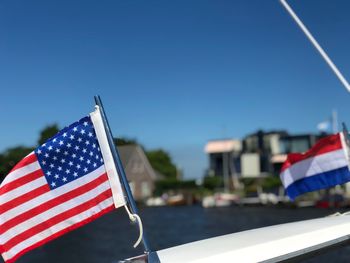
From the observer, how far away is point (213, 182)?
4060 inches

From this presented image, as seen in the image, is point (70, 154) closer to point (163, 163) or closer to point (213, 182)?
point (213, 182)

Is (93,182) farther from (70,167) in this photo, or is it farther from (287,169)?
(287,169)

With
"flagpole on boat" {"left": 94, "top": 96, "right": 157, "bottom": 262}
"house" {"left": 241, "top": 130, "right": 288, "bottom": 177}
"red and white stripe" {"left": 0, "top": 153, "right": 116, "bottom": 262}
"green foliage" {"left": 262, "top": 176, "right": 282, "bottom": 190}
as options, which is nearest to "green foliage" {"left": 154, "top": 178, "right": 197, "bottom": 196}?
"house" {"left": 241, "top": 130, "right": 288, "bottom": 177}

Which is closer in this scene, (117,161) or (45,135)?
(117,161)

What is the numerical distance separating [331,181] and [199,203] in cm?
9459

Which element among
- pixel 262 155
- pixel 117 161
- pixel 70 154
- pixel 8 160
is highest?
pixel 70 154

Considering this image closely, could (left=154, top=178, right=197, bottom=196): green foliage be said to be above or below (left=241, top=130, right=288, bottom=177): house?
below

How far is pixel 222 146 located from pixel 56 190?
10559 cm

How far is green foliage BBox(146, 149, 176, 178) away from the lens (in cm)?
11700

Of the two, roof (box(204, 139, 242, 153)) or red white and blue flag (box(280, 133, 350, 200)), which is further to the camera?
roof (box(204, 139, 242, 153))

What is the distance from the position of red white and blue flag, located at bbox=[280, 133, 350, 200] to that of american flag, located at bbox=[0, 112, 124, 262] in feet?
14.9

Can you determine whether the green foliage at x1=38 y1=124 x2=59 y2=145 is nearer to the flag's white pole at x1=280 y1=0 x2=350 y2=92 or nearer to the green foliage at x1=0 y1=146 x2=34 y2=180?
the green foliage at x1=0 y1=146 x2=34 y2=180

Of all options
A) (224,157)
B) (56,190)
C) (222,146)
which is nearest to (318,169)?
(56,190)

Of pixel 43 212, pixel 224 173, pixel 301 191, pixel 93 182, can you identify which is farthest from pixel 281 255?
pixel 224 173
